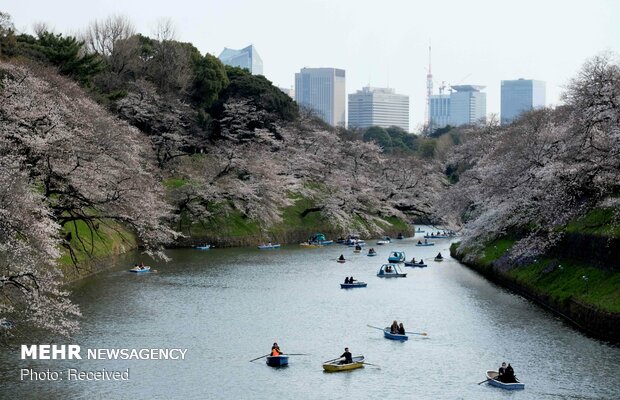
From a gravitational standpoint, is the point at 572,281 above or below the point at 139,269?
above

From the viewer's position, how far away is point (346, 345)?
122 feet

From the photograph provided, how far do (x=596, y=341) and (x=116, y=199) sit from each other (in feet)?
80.7

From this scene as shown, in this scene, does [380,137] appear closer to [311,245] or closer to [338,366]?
[311,245]

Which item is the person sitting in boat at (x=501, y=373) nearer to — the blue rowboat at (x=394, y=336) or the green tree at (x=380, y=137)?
the blue rowboat at (x=394, y=336)

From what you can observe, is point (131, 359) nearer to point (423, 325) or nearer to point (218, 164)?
point (423, 325)

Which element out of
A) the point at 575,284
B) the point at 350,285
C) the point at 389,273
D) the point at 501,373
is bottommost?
the point at 501,373

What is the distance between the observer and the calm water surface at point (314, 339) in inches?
1177

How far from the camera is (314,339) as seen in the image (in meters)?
38.2

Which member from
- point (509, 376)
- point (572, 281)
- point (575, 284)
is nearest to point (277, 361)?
point (509, 376)

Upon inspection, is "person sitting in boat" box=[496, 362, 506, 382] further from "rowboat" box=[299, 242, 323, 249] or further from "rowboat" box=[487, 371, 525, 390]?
"rowboat" box=[299, 242, 323, 249]

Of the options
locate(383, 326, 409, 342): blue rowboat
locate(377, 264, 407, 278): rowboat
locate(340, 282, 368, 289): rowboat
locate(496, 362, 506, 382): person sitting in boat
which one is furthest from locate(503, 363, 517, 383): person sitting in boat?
locate(377, 264, 407, 278): rowboat

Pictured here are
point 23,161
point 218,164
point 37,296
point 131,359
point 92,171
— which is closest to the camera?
point 37,296

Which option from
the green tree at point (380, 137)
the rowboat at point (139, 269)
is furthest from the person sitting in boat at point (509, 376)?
the green tree at point (380, 137)

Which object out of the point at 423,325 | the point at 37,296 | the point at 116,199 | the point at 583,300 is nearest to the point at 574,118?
the point at 583,300
